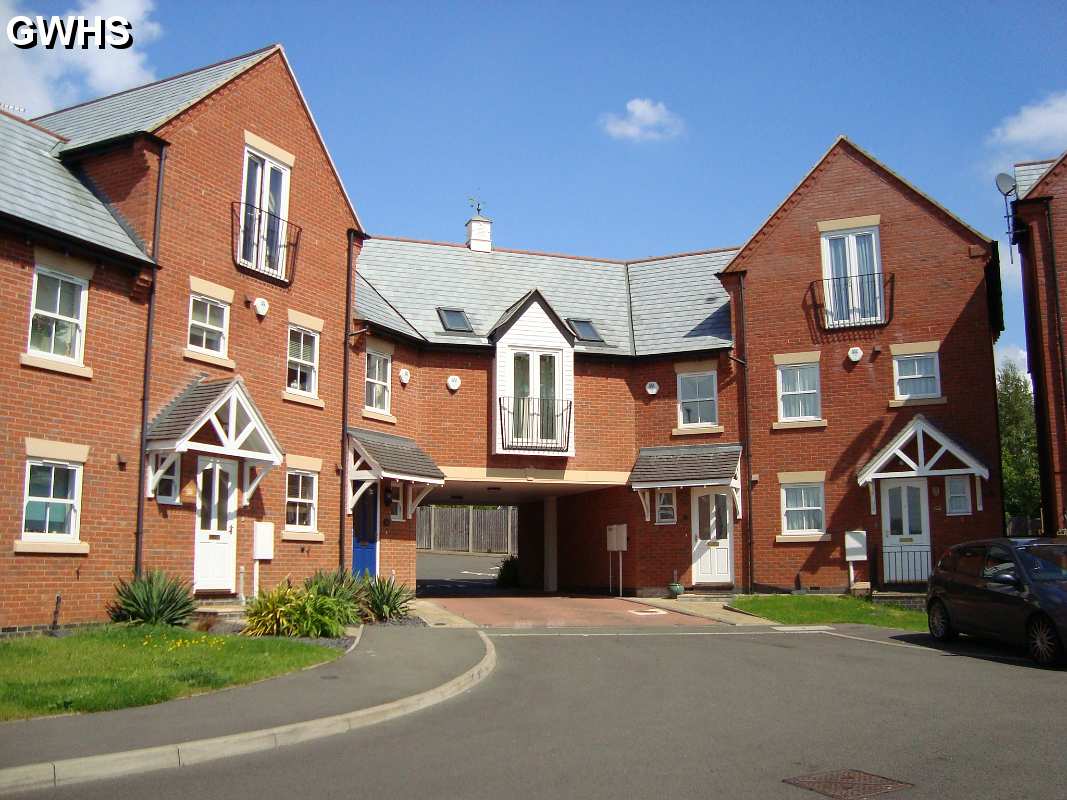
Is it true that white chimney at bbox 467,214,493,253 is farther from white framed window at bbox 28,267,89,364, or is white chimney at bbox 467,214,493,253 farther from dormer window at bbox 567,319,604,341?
white framed window at bbox 28,267,89,364

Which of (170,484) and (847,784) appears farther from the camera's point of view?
(170,484)

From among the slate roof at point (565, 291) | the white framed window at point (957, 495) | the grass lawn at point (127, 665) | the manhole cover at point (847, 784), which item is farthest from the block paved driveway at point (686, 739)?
the slate roof at point (565, 291)

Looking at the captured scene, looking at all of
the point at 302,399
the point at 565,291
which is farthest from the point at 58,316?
the point at 565,291

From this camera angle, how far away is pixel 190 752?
818cm

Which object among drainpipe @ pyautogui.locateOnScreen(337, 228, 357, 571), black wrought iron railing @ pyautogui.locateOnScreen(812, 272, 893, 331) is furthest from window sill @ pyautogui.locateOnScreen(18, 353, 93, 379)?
black wrought iron railing @ pyautogui.locateOnScreen(812, 272, 893, 331)

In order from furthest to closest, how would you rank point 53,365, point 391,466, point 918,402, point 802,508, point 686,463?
point 686,463
point 802,508
point 918,402
point 391,466
point 53,365

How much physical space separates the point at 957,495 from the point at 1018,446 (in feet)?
88.2

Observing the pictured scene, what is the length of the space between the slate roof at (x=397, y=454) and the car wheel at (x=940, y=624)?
10.7 metres

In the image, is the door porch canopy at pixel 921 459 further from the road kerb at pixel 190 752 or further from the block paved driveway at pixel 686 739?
the road kerb at pixel 190 752

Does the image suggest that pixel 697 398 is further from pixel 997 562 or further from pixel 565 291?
pixel 997 562

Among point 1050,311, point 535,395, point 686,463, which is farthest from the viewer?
point 535,395

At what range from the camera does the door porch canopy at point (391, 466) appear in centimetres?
2127

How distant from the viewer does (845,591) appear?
23672mm

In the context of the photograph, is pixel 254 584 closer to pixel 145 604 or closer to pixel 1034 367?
pixel 145 604
